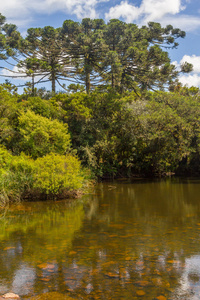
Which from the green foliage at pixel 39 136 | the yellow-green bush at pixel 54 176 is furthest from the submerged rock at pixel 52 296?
the green foliage at pixel 39 136

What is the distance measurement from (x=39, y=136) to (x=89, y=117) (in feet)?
23.4

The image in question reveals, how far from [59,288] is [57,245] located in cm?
254

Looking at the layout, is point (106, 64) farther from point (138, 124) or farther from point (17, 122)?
point (17, 122)

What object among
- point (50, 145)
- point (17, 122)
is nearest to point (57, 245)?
point (50, 145)

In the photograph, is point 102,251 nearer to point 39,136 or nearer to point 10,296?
point 10,296

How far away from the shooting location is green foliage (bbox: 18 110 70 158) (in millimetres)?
18266

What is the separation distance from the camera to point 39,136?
18.6m

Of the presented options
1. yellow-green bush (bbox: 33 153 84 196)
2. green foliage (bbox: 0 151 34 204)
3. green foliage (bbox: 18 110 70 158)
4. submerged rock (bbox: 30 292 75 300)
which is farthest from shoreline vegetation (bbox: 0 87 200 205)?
submerged rock (bbox: 30 292 75 300)

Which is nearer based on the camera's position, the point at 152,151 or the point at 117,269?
the point at 117,269

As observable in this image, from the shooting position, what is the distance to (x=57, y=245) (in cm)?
779

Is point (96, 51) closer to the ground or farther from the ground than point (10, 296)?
farther from the ground

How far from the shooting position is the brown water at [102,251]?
5.29 metres

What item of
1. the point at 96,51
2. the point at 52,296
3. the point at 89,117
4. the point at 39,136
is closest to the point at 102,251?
the point at 52,296

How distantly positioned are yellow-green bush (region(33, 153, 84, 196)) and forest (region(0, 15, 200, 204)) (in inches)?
1.8
